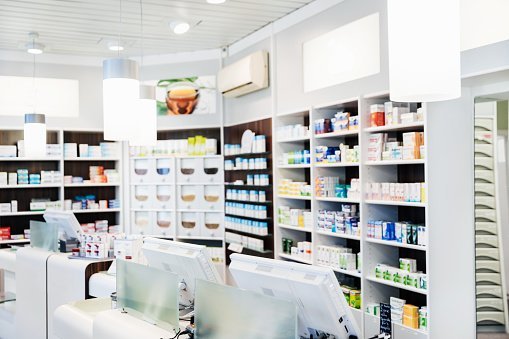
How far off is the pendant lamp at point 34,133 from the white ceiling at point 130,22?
1143 mm

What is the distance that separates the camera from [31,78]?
7727 millimetres

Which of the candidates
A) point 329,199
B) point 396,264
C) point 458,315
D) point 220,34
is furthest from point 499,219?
point 220,34

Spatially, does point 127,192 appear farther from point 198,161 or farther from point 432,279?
point 432,279

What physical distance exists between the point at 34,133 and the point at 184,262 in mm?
3323

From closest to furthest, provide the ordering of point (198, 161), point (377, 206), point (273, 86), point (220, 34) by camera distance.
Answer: point (377, 206) → point (273, 86) → point (220, 34) → point (198, 161)

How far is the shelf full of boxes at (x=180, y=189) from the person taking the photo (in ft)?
24.7

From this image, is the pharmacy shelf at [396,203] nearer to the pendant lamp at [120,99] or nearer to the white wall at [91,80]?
the pendant lamp at [120,99]

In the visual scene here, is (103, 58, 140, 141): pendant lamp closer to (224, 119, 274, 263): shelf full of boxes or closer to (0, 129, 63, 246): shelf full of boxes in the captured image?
(224, 119, 274, 263): shelf full of boxes

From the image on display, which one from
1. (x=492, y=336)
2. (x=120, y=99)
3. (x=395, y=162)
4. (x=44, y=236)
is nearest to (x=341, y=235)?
(x=395, y=162)

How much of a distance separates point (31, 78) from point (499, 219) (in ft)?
21.3

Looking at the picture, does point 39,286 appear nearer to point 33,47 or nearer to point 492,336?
point 33,47

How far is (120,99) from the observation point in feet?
10.5

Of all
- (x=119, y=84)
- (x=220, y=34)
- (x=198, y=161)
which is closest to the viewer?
(x=119, y=84)

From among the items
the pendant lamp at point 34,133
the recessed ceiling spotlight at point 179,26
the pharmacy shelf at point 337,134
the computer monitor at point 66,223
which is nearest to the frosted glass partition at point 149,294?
the computer monitor at point 66,223
